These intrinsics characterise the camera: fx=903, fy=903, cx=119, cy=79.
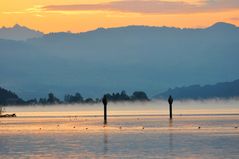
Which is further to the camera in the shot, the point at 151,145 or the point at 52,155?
the point at 151,145

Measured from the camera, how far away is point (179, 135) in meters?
86.7

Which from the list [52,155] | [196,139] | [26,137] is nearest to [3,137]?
[26,137]

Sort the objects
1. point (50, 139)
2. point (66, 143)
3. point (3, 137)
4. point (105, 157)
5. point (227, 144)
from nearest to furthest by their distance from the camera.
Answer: point (105, 157) → point (227, 144) → point (66, 143) → point (50, 139) → point (3, 137)

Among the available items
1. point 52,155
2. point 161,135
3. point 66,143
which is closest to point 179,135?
point 161,135

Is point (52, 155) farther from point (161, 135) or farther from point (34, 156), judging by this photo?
point (161, 135)

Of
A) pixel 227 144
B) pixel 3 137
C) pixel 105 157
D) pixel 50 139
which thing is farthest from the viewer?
pixel 3 137

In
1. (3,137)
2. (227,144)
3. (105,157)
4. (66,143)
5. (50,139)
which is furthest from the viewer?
(3,137)

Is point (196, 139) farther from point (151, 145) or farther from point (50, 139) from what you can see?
point (50, 139)

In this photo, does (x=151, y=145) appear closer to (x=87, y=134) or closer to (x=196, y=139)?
(x=196, y=139)

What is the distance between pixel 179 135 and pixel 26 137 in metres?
14.9

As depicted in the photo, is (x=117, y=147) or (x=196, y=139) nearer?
(x=117, y=147)

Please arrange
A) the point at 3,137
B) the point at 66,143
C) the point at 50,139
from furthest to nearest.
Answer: the point at 3,137 → the point at 50,139 → the point at 66,143

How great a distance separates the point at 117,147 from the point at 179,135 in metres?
16.2

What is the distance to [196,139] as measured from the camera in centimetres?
7881
